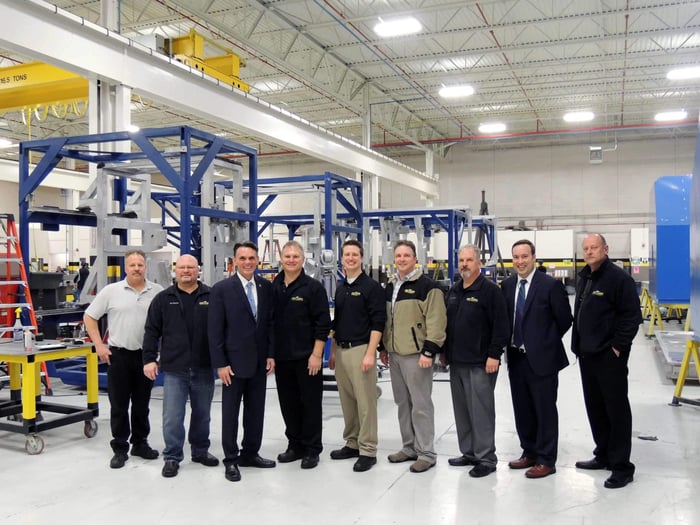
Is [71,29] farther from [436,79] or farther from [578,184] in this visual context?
[578,184]

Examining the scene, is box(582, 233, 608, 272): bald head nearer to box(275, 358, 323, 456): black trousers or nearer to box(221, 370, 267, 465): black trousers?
box(275, 358, 323, 456): black trousers

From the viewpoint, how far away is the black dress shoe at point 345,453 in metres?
4.76

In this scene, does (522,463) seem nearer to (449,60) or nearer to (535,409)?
(535,409)

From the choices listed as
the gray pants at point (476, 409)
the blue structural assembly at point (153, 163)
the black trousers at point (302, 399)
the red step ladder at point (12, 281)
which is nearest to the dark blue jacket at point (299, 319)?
the black trousers at point (302, 399)

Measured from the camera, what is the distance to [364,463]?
452 cm

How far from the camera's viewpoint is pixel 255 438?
4.61 meters

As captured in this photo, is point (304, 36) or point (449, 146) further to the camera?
point (449, 146)

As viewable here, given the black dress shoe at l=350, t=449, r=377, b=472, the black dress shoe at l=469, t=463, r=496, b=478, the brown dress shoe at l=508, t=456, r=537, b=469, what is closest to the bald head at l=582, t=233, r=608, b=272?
the brown dress shoe at l=508, t=456, r=537, b=469

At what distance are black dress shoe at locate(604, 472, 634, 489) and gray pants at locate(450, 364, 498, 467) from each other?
0.74 m

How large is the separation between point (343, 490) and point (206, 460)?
3.66 feet

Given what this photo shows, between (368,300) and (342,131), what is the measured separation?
62.9ft

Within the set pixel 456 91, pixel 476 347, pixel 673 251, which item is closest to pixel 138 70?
pixel 476 347

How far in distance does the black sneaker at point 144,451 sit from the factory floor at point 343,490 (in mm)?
56

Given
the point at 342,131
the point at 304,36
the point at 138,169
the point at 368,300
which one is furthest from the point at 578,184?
the point at 368,300
